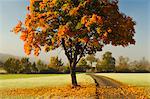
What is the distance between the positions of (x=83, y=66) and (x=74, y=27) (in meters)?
10.1

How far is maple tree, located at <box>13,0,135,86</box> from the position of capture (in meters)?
34.7

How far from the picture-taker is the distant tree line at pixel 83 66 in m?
40.8

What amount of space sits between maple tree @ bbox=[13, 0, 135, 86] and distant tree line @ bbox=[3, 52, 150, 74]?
6.37 feet

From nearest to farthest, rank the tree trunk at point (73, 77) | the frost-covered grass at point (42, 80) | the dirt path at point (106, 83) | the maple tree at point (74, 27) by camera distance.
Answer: the maple tree at point (74, 27)
the tree trunk at point (73, 77)
the dirt path at point (106, 83)
the frost-covered grass at point (42, 80)

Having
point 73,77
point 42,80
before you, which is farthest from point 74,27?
point 42,80

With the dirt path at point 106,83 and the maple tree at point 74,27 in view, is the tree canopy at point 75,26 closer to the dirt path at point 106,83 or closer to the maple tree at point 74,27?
the maple tree at point 74,27

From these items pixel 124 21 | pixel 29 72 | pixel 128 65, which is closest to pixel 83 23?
pixel 124 21

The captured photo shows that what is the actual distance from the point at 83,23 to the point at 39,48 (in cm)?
513

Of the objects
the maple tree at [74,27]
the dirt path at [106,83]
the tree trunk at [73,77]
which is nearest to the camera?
the maple tree at [74,27]

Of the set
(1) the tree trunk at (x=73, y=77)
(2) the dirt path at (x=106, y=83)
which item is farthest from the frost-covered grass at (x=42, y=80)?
(1) the tree trunk at (x=73, y=77)

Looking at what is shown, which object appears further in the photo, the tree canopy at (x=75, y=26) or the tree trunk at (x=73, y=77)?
the tree trunk at (x=73, y=77)

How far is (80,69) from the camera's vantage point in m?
44.7

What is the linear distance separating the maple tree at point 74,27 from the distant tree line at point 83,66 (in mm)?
1941

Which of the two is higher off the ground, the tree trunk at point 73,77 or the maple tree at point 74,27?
the maple tree at point 74,27
